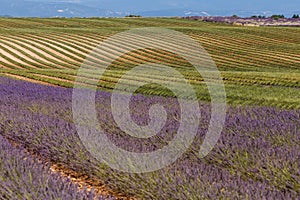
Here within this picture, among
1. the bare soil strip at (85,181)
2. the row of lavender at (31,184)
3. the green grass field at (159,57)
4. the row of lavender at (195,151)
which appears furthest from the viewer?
the green grass field at (159,57)

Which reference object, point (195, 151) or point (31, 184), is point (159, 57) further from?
point (31, 184)

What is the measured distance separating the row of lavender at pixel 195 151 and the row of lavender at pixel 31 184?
0.73m

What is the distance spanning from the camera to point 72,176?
20.2 ft

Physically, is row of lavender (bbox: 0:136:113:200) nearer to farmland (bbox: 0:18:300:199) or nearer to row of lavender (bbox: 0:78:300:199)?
farmland (bbox: 0:18:300:199)

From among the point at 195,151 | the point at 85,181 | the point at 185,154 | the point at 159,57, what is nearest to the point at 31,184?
the point at 85,181

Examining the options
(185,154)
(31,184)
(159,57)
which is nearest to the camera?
(31,184)

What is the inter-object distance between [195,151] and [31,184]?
2389 millimetres

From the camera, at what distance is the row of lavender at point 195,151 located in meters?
4.41

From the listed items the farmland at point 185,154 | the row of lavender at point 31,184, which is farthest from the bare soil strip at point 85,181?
the row of lavender at point 31,184

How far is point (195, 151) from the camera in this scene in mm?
5945

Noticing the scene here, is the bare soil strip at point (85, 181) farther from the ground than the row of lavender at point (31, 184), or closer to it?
closer to it

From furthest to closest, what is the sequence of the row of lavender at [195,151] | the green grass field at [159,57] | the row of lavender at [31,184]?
the green grass field at [159,57], the row of lavender at [195,151], the row of lavender at [31,184]

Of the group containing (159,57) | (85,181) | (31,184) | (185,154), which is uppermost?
(31,184)

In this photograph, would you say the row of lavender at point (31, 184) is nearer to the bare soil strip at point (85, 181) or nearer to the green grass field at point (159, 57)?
the bare soil strip at point (85, 181)
